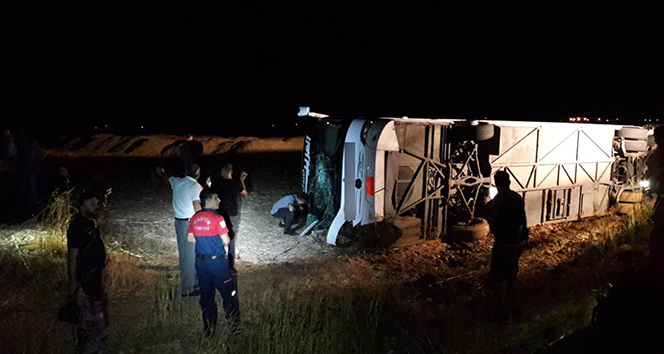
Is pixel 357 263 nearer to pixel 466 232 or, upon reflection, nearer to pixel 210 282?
pixel 466 232

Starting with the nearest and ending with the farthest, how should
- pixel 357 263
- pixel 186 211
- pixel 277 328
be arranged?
1. pixel 277 328
2. pixel 186 211
3. pixel 357 263

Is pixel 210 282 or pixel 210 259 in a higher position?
pixel 210 259

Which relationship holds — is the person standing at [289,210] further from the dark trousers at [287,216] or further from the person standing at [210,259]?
the person standing at [210,259]

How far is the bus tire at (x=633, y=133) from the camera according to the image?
11680mm

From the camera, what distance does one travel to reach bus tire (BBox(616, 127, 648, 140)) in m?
11.7

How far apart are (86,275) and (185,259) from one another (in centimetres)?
182

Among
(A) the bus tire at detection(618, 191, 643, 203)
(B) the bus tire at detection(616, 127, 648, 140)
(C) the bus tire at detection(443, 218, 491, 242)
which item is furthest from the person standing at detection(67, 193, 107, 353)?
(A) the bus tire at detection(618, 191, 643, 203)

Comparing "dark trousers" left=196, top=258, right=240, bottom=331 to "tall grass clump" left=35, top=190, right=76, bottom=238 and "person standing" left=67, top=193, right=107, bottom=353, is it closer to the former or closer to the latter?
"person standing" left=67, top=193, right=107, bottom=353

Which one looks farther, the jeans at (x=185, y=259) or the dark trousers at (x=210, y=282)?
the jeans at (x=185, y=259)

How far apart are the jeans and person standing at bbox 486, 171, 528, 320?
369 centimetres

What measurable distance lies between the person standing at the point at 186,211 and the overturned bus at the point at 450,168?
333 cm

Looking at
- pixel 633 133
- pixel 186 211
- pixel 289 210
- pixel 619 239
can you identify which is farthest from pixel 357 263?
pixel 633 133

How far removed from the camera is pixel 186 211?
584cm

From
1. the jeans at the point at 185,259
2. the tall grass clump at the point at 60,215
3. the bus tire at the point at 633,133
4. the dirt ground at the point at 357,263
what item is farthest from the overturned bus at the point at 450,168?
the tall grass clump at the point at 60,215
